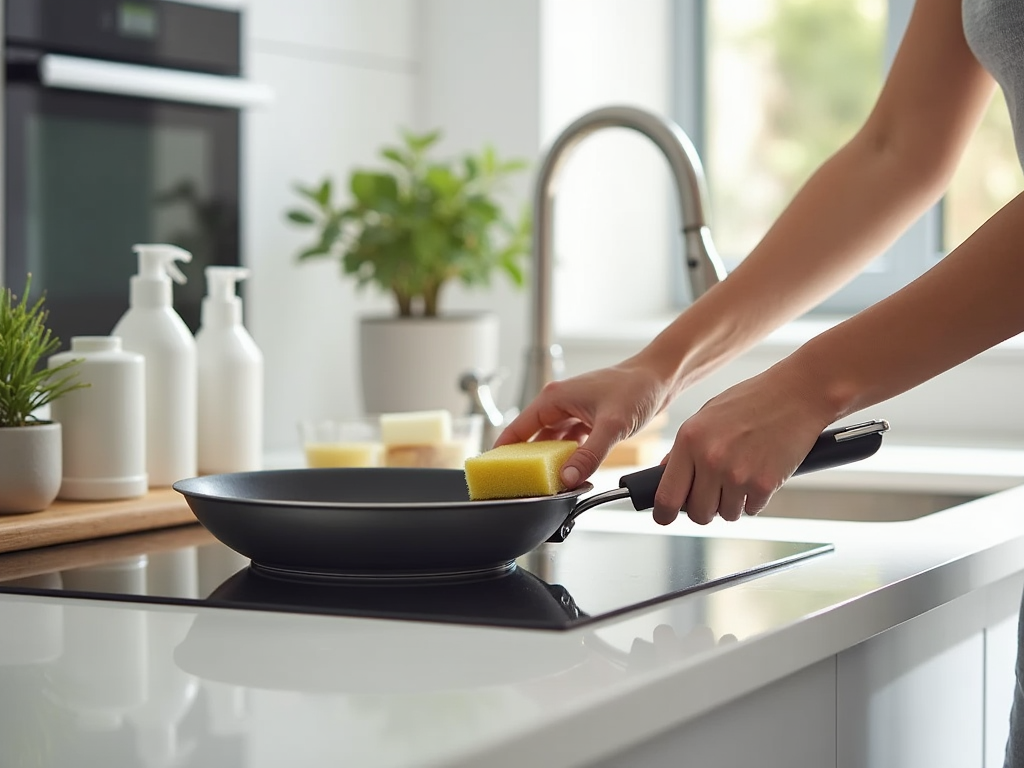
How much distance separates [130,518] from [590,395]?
390 mm

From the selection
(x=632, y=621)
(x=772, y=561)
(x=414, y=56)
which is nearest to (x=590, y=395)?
(x=772, y=561)

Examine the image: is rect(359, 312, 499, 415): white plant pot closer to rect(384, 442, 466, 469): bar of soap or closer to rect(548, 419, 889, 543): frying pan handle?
rect(384, 442, 466, 469): bar of soap

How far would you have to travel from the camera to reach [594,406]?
112 centimetres

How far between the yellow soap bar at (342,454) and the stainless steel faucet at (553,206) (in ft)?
0.98

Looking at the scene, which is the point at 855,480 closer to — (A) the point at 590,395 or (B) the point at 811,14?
(A) the point at 590,395

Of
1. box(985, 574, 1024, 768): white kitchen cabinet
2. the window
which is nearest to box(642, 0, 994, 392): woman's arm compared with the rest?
box(985, 574, 1024, 768): white kitchen cabinet

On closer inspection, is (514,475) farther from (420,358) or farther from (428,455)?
(420,358)

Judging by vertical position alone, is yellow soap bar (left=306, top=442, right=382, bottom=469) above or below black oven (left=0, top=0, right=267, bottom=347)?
below

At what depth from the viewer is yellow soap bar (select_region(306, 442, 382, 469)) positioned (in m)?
1.50

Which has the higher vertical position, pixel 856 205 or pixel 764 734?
pixel 856 205

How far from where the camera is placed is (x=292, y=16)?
8.23ft

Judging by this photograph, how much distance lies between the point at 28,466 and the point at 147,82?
111 centimetres

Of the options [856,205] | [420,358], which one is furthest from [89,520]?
[420,358]

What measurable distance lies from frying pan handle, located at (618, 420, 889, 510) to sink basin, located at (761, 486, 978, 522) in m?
0.75
